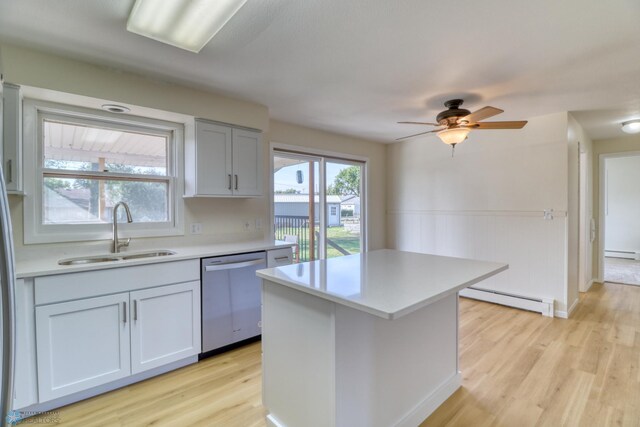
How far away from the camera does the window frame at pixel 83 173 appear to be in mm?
2338

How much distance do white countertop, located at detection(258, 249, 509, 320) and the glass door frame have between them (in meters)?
2.01

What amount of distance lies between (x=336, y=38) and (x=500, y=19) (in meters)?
0.97

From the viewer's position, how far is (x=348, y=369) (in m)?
1.50

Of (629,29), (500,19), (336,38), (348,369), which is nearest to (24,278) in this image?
(348,369)

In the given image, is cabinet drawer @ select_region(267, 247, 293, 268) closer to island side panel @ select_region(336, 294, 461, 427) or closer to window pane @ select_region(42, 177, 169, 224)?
window pane @ select_region(42, 177, 169, 224)

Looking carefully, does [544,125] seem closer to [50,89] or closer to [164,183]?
[164,183]

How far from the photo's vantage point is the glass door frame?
150 inches

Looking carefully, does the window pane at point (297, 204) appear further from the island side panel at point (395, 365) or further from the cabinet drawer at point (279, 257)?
the island side panel at point (395, 365)

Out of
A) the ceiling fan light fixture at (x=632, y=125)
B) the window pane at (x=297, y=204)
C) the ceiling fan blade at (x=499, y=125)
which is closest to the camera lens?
the ceiling fan blade at (x=499, y=125)

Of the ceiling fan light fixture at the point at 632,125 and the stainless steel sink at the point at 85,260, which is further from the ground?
the ceiling fan light fixture at the point at 632,125

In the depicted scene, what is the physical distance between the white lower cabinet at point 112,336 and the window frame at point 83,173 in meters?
0.74

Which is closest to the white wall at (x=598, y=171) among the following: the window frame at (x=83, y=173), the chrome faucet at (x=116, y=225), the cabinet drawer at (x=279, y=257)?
the cabinet drawer at (x=279, y=257)

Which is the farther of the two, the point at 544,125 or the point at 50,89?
the point at 544,125

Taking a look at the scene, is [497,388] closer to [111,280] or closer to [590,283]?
[111,280]
